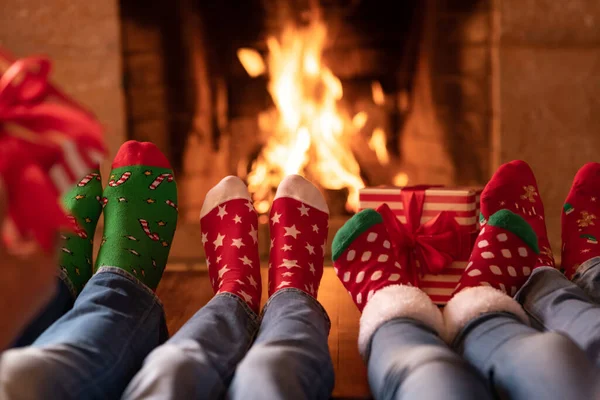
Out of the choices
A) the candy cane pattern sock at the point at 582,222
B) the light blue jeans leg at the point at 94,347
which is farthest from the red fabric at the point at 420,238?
the light blue jeans leg at the point at 94,347

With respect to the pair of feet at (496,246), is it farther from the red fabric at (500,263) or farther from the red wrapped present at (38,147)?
the red wrapped present at (38,147)

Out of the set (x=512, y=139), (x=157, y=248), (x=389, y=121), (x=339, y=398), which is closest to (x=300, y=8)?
(x=389, y=121)

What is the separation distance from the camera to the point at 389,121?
179 cm

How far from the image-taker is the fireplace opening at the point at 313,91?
67.7 inches

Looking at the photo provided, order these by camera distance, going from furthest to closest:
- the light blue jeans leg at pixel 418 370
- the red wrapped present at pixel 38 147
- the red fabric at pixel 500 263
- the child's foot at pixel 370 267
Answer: the red fabric at pixel 500 263
the child's foot at pixel 370 267
the light blue jeans leg at pixel 418 370
the red wrapped present at pixel 38 147

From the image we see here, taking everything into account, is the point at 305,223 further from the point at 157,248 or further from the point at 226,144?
the point at 226,144

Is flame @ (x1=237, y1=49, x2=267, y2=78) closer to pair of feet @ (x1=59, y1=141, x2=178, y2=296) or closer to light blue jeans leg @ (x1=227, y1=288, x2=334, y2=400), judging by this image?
pair of feet @ (x1=59, y1=141, x2=178, y2=296)

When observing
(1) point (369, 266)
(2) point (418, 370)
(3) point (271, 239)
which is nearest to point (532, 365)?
(2) point (418, 370)

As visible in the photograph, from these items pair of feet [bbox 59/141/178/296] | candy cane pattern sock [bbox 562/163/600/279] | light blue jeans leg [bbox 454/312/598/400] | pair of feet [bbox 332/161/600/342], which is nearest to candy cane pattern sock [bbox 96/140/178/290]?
pair of feet [bbox 59/141/178/296]

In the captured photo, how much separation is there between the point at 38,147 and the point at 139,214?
26.5 inches

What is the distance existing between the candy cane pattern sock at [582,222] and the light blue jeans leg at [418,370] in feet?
1.60

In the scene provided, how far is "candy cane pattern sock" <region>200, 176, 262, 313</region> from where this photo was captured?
1.05 m

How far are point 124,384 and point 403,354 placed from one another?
0.30m

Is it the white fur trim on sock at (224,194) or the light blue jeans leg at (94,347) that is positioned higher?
the white fur trim on sock at (224,194)
